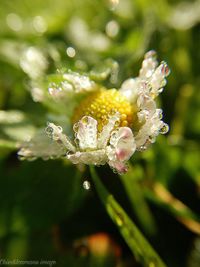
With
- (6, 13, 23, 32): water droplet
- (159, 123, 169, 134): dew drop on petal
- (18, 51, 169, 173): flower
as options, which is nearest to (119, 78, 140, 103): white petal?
(18, 51, 169, 173): flower

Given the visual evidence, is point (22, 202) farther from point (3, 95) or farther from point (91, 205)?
point (3, 95)

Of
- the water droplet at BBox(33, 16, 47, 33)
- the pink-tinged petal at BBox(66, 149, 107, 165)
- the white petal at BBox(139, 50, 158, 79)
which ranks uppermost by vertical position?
the water droplet at BBox(33, 16, 47, 33)

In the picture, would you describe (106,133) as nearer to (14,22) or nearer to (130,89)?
(130,89)

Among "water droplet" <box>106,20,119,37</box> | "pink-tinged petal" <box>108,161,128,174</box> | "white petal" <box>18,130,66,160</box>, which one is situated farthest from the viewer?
"water droplet" <box>106,20,119,37</box>

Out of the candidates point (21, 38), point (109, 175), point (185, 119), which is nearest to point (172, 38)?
point (185, 119)

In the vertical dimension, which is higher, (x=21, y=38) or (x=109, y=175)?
(x=21, y=38)

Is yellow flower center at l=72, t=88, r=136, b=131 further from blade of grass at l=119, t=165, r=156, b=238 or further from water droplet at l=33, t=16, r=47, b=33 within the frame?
water droplet at l=33, t=16, r=47, b=33

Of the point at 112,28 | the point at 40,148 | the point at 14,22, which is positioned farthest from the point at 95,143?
the point at 14,22
